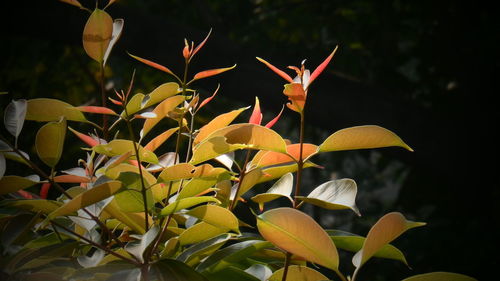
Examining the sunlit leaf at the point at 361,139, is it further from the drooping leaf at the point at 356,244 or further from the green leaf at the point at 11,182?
the green leaf at the point at 11,182

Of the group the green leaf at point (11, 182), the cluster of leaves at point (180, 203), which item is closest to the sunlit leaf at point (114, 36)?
the cluster of leaves at point (180, 203)

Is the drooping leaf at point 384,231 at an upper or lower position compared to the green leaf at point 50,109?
lower

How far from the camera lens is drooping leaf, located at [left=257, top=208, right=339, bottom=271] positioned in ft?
1.22

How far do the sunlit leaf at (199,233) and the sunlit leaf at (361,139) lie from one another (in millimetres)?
106

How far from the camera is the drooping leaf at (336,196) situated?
39cm

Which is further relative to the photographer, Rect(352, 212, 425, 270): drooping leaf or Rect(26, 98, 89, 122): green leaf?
Rect(26, 98, 89, 122): green leaf

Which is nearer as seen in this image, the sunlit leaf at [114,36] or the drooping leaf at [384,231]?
the drooping leaf at [384,231]

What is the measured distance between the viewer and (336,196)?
406mm

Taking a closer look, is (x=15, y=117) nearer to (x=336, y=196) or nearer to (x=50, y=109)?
(x=50, y=109)

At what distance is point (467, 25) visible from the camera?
2242 millimetres

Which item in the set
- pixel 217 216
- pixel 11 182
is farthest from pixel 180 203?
pixel 11 182

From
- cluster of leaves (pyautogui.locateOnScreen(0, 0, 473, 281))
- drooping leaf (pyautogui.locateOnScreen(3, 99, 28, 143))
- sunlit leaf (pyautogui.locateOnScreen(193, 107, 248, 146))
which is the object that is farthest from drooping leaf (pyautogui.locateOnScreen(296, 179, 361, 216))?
drooping leaf (pyautogui.locateOnScreen(3, 99, 28, 143))

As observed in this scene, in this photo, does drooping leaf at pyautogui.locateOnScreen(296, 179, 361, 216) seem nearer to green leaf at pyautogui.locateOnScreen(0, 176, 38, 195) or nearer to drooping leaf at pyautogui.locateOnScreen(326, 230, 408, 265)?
drooping leaf at pyautogui.locateOnScreen(326, 230, 408, 265)

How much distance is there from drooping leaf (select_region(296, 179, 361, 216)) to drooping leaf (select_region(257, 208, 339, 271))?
3 centimetres
